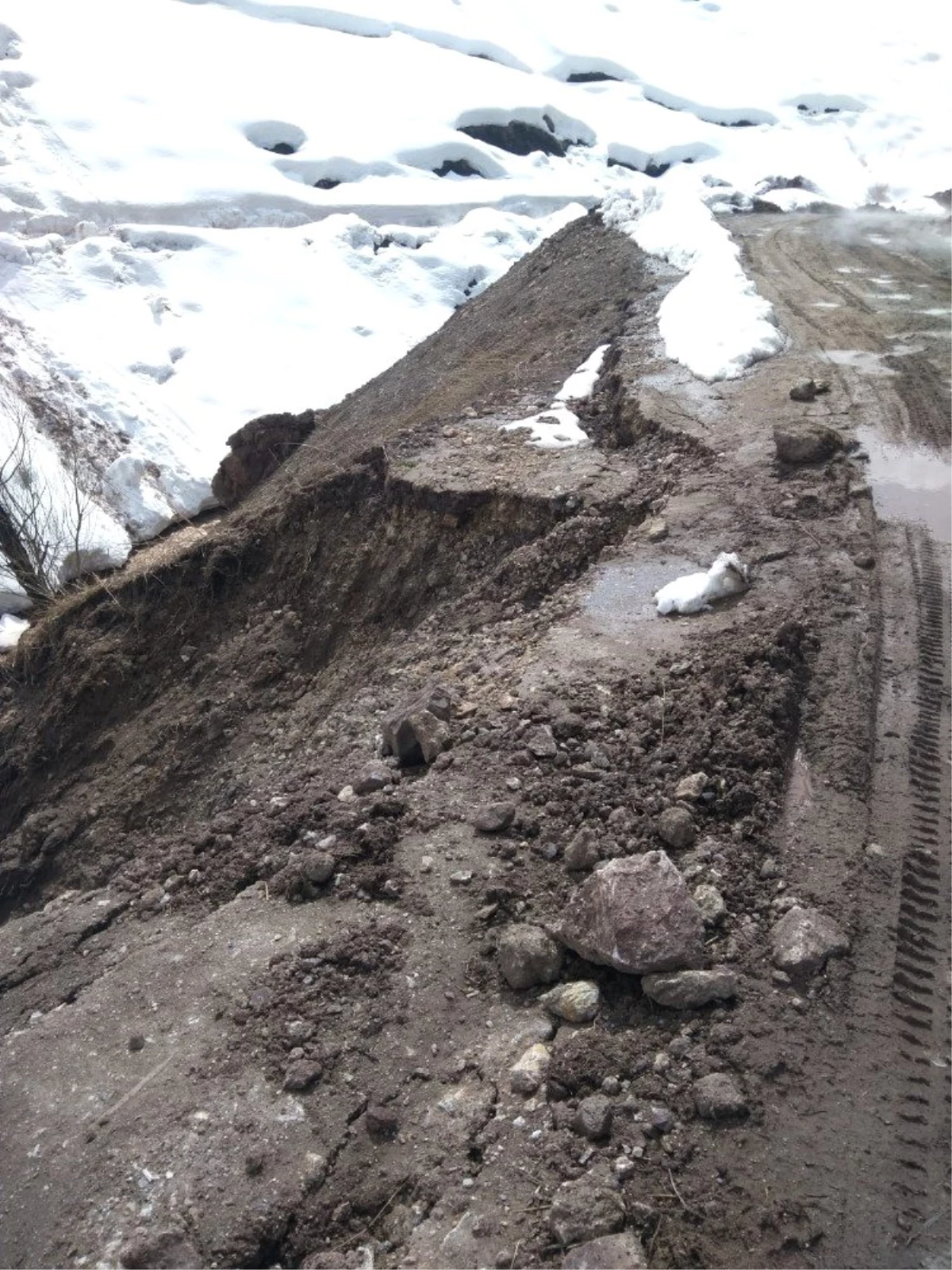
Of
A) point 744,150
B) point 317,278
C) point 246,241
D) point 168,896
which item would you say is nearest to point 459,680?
point 168,896

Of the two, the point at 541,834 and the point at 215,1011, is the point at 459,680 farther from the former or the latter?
the point at 215,1011

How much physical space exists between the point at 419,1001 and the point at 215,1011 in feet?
2.94

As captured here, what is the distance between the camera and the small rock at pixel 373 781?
5125 mm

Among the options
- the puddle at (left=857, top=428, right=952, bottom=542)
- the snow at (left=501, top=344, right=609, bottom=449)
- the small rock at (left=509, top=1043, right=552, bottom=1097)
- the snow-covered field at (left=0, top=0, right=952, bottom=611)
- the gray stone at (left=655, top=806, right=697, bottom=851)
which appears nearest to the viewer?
the small rock at (left=509, top=1043, right=552, bottom=1097)

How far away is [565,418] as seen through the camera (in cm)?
919

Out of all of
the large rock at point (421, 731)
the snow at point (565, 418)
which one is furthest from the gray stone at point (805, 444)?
the large rock at point (421, 731)

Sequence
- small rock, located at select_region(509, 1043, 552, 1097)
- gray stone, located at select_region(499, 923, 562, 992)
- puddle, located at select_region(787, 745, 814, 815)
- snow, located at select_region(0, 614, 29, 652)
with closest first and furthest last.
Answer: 1. small rock, located at select_region(509, 1043, 552, 1097)
2. gray stone, located at select_region(499, 923, 562, 992)
3. puddle, located at select_region(787, 745, 814, 815)
4. snow, located at select_region(0, 614, 29, 652)

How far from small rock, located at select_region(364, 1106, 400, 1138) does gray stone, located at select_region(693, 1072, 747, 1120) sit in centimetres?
104

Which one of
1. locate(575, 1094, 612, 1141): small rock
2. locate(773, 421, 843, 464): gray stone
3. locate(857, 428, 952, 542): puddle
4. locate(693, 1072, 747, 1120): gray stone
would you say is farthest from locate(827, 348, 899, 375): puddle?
locate(575, 1094, 612, 1141): small rock

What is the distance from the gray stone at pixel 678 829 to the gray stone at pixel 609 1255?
161 cm

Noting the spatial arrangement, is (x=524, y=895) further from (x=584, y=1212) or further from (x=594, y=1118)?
(x=584, y=1212)

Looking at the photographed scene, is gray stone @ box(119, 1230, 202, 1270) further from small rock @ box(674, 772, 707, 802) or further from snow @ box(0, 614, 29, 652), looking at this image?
snow @ box(0, 614, 29, 652)

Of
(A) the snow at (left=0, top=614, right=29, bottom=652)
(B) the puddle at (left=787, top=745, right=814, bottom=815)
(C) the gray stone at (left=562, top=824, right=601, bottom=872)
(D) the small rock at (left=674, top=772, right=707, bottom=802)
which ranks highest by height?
(B) the puddle at (left=787, top=745, right=814, bottom=815)

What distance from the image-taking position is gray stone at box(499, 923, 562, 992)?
3.77 meters
